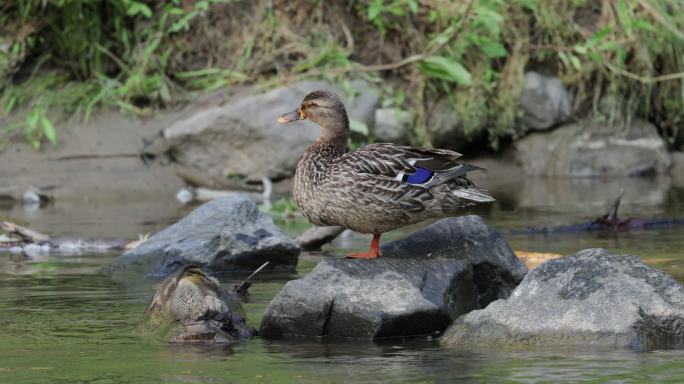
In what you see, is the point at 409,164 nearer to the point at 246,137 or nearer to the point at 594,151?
the point at 246,137

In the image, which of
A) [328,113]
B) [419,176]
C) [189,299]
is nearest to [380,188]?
[419,176]

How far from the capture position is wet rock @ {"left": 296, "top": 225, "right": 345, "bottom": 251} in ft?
33.4

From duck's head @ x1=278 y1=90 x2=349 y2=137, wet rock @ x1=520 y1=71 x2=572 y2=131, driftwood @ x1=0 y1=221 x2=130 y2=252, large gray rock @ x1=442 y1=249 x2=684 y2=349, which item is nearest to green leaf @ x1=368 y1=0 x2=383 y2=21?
wet rock @ x1=520 y1=71 x2=572 y2=131

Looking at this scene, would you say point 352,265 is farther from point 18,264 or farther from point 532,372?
point 18,264

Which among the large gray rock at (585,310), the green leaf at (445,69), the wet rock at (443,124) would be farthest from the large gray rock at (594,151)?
the large gray rock at (585,310)

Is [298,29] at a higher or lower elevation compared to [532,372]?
higher

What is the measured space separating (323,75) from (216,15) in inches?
72.7

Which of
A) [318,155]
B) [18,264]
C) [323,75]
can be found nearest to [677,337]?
[318,155]

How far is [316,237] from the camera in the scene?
10.3 meters

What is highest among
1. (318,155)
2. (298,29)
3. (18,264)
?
(298,29)

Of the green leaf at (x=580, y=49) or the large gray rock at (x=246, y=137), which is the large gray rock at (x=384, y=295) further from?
the green leaf at (x=580, y=49)

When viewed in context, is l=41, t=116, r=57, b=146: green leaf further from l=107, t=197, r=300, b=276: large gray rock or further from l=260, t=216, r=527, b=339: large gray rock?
l=260, t=216, r=527, b=339: large gray rock

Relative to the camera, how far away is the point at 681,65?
16.4 metres

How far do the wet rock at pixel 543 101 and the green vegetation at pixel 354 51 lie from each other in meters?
0.16
